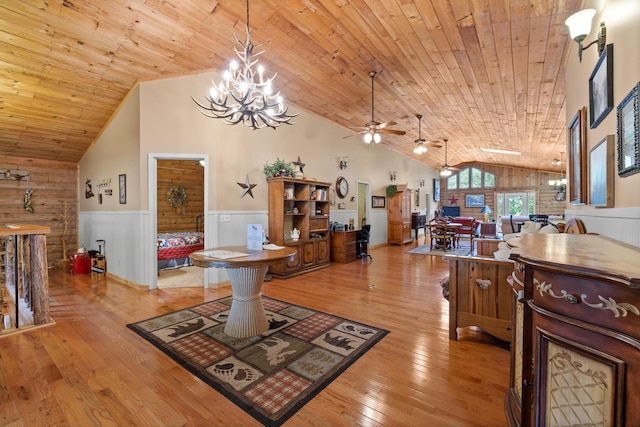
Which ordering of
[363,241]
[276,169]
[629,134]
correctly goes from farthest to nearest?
[363,241] < [276,169] < [629,134]

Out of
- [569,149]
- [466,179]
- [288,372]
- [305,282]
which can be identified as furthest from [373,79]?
[466,179]

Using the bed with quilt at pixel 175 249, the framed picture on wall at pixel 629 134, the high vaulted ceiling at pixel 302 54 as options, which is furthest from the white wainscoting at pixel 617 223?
the bed with quilt at pixel 175 249

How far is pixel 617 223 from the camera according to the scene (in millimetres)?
1589

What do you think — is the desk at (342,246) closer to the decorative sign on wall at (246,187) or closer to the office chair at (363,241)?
the office chair at (363,241)

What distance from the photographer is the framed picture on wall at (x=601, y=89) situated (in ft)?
5.54

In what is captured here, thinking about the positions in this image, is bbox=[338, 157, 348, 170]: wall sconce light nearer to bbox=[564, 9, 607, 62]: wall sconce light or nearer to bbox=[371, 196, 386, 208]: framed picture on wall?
bbox=[371, 196, 386, 208]: framed picture on wall

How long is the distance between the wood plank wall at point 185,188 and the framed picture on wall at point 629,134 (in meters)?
7.68

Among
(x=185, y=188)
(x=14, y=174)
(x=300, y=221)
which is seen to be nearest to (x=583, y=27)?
(x=300, y=221)

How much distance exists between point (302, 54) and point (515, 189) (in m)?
12.5

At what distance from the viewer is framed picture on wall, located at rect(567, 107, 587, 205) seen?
92.8 inches

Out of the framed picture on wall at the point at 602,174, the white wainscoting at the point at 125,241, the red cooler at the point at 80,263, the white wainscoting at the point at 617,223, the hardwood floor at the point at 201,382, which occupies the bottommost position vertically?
the hardwood floor at the point at 201,382

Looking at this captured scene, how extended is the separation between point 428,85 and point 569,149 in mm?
2129

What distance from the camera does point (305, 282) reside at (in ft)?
15.0

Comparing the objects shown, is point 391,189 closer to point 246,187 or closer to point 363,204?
point 363,204
